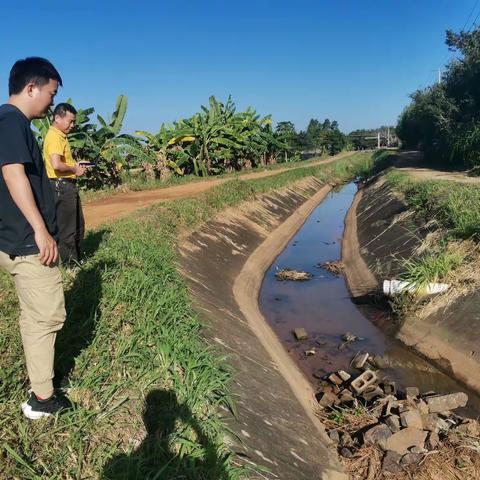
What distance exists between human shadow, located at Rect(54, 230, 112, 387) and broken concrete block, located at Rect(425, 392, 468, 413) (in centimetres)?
439

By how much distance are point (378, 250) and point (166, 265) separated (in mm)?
8094

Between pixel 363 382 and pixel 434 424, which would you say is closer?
pixel 434 424

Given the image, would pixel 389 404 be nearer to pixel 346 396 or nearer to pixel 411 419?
pixel 411 419

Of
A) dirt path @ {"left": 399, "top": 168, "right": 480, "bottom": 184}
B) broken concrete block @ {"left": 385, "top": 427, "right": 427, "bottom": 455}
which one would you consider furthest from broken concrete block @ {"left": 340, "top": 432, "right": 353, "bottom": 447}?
dirt path @ {"left": 399, "top": 168, "right": 480, "bottom": 184}

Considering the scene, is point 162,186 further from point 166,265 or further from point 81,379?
point 81,379

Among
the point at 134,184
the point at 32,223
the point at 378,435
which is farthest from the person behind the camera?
the point at 134,184

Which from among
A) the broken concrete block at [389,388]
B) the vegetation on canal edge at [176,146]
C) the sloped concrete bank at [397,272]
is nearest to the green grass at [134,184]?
the vegetation on canal edge at [176,146]

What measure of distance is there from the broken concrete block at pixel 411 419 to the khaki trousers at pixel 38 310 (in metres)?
3.99

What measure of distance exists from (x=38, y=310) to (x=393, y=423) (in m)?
4.23

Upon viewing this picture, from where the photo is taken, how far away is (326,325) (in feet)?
33.6

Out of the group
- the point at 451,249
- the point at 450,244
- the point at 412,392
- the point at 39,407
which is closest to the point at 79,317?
the point at 39,407

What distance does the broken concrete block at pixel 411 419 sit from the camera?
5.26 metres

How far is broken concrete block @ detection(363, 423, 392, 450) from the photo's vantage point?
506 cm

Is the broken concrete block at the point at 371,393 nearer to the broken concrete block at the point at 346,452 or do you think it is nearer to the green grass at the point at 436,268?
the broken concrete block at the point at 346,452
